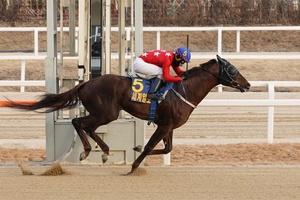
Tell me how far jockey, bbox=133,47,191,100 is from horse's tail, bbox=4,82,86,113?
662mm

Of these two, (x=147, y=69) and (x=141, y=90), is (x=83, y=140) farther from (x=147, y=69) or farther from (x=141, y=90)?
(x=147, y=69)

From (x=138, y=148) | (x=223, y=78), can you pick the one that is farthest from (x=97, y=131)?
(x=223, y=78)

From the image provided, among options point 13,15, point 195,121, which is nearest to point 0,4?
point 13,15

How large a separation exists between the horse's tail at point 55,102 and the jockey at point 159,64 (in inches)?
26.1

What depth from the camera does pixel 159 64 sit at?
975 cm

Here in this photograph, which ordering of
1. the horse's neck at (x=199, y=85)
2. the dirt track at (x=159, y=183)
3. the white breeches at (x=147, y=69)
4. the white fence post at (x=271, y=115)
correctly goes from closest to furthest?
the dirt track at (x=159, y=183) < the white breeches at (x=147, y=69) < the horse's neck at (x=199, y=85) < the white fence post at (x=271, y=115)

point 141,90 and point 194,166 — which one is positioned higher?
point 141,90

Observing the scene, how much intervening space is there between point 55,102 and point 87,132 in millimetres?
482

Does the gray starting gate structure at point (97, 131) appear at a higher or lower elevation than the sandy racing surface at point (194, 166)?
higher

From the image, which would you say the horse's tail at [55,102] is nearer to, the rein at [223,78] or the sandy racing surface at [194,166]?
the sandy racing surface at [194,166]

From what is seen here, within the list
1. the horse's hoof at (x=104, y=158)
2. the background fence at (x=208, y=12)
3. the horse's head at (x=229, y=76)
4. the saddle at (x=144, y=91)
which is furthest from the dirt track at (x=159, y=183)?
the background fence at (x=208, y=12)

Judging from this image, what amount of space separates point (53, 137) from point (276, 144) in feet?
10.6

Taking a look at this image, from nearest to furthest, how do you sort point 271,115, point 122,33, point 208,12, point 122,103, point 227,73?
1. point 122,103
2. point 227,73
3. point 122,33
4. point 271,115
5. point 208,12

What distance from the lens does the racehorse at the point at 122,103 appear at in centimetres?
965
